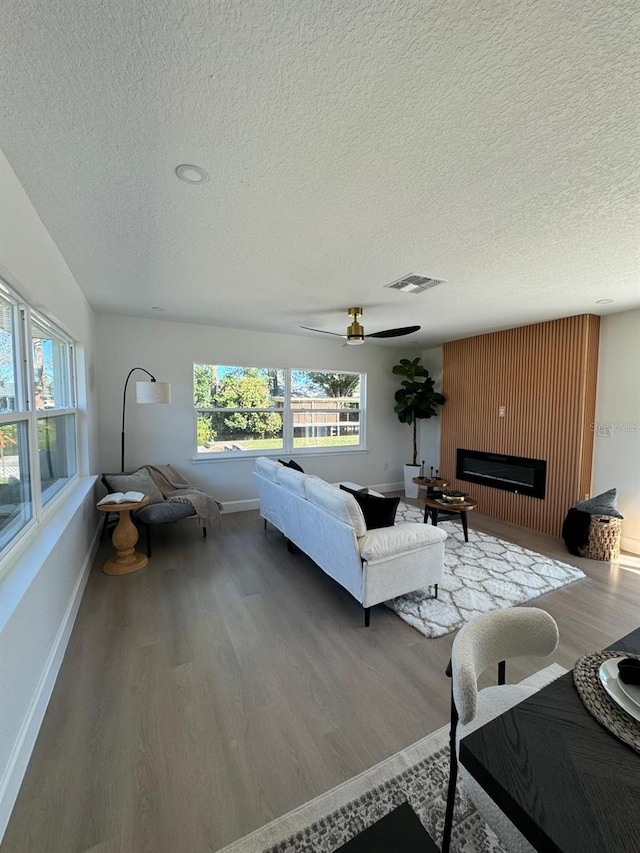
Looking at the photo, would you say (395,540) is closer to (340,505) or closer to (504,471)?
(340,505)

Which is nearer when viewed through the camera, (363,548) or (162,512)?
(363,548)

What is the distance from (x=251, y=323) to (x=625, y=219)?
3722 mm

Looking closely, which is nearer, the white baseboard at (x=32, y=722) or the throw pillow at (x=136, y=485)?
the white baseboard at (x=32, y=722)

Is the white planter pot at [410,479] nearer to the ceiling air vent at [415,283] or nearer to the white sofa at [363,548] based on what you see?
the white sofa at [363,548]

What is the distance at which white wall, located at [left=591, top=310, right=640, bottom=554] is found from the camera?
12.2 ft

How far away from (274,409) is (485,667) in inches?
175

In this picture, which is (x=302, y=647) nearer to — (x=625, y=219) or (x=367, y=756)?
(x=367, y=756)

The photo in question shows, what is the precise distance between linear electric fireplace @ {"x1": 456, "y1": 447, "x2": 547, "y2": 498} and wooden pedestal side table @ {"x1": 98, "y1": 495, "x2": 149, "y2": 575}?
454cm

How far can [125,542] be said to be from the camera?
322 centimetres

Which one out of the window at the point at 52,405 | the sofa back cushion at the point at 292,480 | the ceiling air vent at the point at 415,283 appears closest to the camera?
the window at the point at 52,405

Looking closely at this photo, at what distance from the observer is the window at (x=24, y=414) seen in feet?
5.67

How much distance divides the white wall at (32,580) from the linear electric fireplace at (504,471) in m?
4.97

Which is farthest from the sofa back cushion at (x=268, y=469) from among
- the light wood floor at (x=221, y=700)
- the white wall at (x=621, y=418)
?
the white wall at (x=621, y=418)

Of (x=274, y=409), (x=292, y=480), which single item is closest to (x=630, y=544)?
(x=292, y=480)
